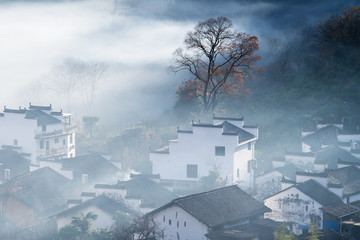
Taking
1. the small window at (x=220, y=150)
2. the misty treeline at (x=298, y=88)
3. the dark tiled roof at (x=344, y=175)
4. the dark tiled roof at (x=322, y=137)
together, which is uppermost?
the misty treeline at (x=298, y=88)

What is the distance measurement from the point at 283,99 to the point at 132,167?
1667 centimetres

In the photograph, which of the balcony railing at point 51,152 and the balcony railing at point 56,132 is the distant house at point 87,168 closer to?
the balcony railing at point 51,152

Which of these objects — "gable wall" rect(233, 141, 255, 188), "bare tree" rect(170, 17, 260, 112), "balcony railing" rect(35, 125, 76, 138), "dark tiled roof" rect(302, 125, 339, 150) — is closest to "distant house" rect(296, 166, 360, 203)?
"gable wall" rect(233, 141, 255, 188)

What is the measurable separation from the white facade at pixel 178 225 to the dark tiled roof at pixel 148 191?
7.06 meters

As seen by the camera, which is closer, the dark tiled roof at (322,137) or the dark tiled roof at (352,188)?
the dark tiled roof at (352,188)

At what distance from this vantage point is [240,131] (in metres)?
45.0

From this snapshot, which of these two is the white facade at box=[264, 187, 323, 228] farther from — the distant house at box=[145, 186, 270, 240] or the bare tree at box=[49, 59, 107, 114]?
the bare tree at box=[49, 59, 107, 114]

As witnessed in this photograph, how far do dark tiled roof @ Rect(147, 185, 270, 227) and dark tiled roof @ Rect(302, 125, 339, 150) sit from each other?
1480 cm

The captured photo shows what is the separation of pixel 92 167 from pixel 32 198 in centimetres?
710

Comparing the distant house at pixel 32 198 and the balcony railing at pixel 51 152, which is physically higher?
the balcony railing at pixel 51 152

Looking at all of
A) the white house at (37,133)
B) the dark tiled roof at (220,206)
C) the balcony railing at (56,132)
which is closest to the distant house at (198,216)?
the dark tiled roof at (220,206)

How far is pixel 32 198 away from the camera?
40.3 m

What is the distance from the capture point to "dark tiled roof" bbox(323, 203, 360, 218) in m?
32.6

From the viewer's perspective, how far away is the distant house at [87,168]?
147 ft
